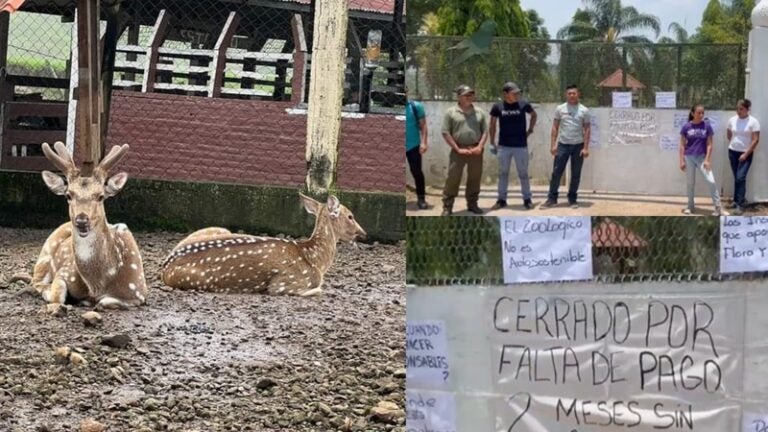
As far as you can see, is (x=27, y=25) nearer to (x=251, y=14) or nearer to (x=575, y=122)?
(x=251, y=14)

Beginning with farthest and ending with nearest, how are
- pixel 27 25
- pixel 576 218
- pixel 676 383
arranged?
pixel 27 25, pixel 676 383, pixel 576 218

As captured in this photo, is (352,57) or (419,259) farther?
(352,57)

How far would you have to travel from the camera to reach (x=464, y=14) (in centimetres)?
276

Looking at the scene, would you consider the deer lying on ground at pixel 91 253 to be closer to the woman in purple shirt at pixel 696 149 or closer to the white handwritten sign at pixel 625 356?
the white handwritten sign at pixel 625 356

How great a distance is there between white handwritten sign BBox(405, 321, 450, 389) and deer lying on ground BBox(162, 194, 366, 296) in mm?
1653

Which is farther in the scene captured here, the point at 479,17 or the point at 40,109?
the point at 40,109

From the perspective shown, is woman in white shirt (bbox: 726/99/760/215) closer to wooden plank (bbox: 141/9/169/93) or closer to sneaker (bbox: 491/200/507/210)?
sneaker (bbox: 491/200/507/210)

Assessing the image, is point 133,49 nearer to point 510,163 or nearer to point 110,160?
point 110,160

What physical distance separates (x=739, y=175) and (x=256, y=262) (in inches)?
104

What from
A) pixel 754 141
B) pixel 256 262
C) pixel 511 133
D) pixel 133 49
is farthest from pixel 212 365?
pixel 133 49

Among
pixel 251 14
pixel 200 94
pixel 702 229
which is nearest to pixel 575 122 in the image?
pixel 702 229

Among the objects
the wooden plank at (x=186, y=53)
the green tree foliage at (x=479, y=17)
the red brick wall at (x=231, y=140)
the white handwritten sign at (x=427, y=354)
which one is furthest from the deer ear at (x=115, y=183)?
the green tree foliage at (x=479, y=17)

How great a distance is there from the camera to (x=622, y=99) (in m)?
2.87

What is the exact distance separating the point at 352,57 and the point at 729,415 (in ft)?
9.52
